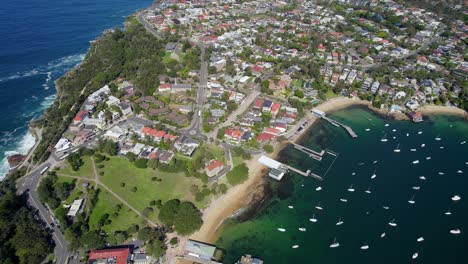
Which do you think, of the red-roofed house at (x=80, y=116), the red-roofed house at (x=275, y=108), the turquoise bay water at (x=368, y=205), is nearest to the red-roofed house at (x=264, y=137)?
the turquoise bay water at (x=368, y=205)

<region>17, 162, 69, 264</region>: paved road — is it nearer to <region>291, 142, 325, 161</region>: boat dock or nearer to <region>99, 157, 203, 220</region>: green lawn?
<region>99, 157, 203, 220</region>: green lawn

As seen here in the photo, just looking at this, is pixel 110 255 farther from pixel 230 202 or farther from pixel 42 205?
pixel 230 202

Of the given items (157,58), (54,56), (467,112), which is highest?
(467,112)

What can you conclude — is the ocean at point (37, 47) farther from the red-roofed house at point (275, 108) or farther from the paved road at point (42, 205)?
the red-roofed house at point (275, 108)

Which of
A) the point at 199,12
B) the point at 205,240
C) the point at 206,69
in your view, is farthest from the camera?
the point at 199,12

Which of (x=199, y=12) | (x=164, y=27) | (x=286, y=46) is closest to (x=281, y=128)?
(x=286, y=46)

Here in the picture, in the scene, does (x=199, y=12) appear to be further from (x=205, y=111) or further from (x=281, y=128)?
(x=281, y=128)

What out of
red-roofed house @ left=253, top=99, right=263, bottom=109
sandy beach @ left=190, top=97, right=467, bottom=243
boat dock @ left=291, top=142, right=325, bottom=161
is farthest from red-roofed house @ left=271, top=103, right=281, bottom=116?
boat dock @ left=291, top=142, right=325, bottom=161

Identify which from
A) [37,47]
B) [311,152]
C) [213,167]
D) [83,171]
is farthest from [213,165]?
[37,47]
